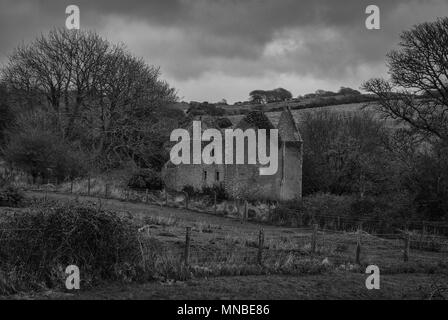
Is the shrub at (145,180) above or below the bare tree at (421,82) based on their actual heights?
below

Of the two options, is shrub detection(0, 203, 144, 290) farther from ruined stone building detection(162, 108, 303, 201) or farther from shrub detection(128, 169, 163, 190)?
shrub detection(128, 169, 163, 190)

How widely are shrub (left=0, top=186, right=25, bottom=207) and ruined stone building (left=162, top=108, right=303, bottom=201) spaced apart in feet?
60.8

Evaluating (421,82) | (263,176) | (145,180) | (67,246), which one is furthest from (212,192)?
(67,246)

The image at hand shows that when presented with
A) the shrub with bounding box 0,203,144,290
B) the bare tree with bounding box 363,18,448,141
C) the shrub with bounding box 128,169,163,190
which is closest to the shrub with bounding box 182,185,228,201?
the shrub with bounding box 128,169,163,190

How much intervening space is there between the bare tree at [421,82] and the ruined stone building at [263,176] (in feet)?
28.7

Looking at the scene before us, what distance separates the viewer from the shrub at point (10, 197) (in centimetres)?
2497

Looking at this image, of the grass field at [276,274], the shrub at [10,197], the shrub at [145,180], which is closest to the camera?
the grass field at [276,274]

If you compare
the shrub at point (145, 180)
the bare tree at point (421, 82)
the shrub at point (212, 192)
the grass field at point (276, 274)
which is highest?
the bare tree at point (421, 82)

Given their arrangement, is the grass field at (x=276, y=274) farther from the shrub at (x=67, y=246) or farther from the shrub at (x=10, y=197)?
the shrub at (x=10, y=197)

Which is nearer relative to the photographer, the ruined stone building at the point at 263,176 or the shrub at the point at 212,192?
the ruined stone building at the point at 263,176

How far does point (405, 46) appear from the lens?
1298 inches

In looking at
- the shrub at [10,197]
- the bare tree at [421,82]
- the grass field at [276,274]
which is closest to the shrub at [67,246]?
the grass field at [276,274]
